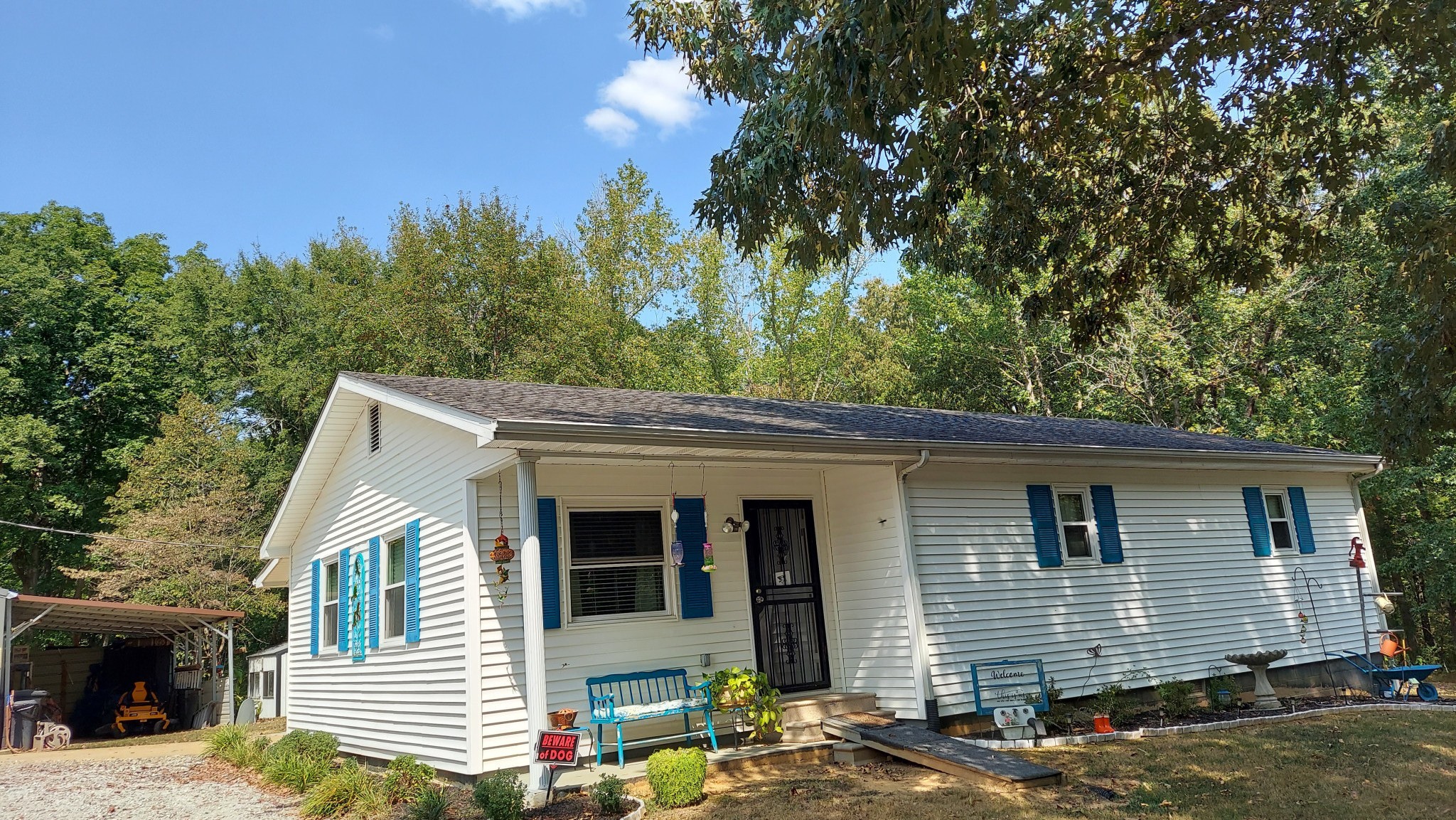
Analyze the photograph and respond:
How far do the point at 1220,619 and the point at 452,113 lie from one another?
Answer: 2038 cm

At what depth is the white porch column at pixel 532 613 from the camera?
23.0 feet

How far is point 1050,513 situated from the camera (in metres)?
10.8

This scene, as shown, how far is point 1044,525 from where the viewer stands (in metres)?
10.7

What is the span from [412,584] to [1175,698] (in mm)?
8639

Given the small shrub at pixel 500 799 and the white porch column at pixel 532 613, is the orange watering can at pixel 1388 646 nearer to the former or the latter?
the white porch column at pixel 532 613

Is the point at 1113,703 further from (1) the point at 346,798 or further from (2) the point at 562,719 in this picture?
(1) the point at 346,798

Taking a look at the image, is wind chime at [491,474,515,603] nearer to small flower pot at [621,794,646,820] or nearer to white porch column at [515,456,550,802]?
white porch column at [515,456,550,802]

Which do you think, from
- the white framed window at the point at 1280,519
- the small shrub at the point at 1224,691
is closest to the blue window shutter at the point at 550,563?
the small shrub at the point at 1224,691

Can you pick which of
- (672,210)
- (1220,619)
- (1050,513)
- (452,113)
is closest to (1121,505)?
(1050,513)

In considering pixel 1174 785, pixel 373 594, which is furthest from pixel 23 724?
pixel 1174 785

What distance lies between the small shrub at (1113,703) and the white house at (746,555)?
0.22 meters

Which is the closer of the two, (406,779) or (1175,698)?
(406,779)

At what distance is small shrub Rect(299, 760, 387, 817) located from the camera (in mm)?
7629

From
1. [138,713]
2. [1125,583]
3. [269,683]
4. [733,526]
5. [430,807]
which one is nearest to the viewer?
[430,807]
